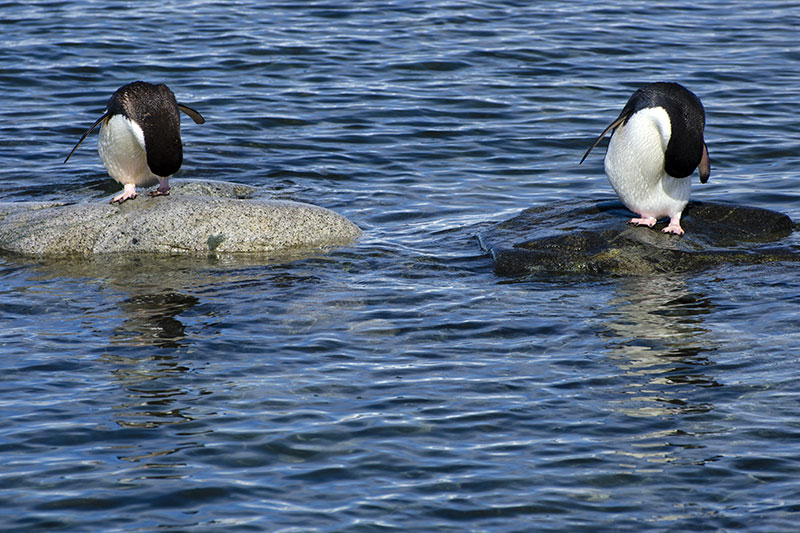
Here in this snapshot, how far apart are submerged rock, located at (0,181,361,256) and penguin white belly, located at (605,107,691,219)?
2417 mm

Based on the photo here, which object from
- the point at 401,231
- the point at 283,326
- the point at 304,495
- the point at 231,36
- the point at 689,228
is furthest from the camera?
the point at 231,36

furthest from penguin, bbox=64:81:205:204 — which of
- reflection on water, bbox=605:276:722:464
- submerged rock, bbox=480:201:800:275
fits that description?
reflection on water, bbox=605:276:722:464

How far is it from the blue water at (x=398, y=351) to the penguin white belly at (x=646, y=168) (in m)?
0.88

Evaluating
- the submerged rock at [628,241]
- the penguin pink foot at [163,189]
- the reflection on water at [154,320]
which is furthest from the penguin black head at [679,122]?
→ the penguin pink foot at [163,189]

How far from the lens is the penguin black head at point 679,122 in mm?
9164

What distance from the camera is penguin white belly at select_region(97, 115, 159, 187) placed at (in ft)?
33.2

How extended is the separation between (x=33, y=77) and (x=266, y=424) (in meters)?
11.7

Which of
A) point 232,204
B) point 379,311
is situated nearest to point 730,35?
point 232,204

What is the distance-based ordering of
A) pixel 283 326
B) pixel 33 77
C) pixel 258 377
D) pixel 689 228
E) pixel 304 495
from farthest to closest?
pixel 33 77, pixel 689 228, pixel 283 326, pixel 258 377, pixel 304 495

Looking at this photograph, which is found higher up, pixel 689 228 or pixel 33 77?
pixel 33 77

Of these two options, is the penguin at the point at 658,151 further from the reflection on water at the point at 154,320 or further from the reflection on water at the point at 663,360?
the reflection on water at the point at 154,320

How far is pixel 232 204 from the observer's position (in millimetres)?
10336

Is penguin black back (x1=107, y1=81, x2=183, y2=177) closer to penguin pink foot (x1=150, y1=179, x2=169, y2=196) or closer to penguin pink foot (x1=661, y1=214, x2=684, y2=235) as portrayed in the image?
penguin pink foot (x1=150, y1=179, x2=169, y2=196)

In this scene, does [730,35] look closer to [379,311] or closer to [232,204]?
[232,204]
